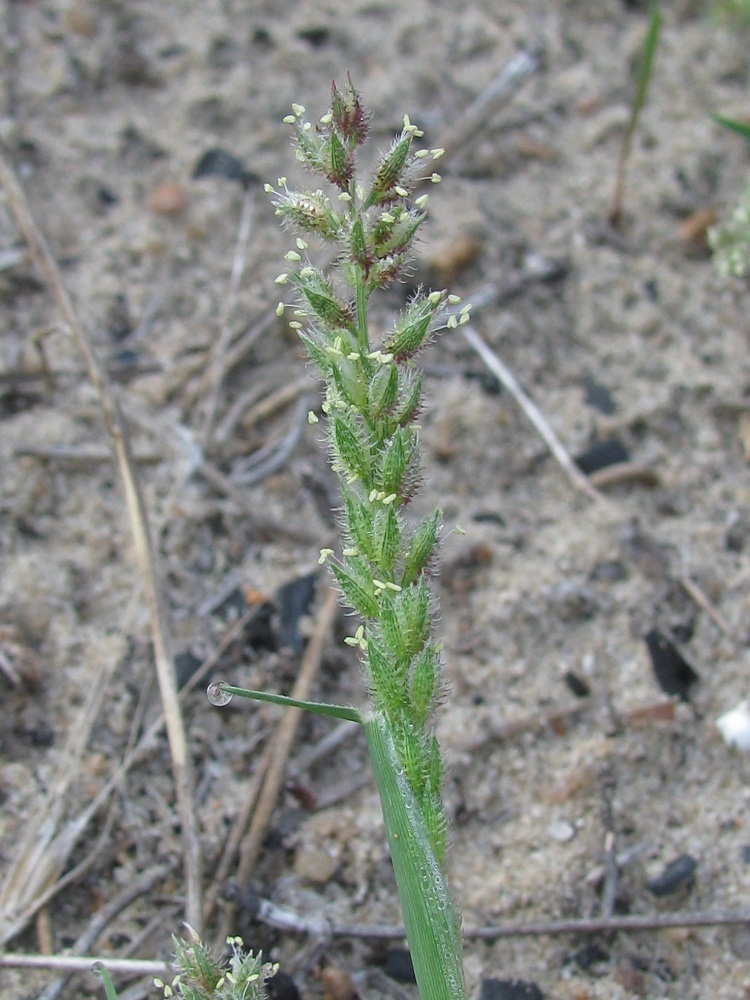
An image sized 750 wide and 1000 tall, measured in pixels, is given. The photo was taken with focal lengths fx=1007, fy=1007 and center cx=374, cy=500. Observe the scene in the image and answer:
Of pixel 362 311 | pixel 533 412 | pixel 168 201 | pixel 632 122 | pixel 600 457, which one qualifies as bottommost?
pixel 362 311

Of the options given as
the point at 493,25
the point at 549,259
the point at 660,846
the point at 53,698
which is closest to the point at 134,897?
the point at 53,698

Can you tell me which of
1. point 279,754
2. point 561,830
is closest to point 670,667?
point 561,830

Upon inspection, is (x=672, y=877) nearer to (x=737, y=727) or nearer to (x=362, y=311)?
(x=737, y=727)

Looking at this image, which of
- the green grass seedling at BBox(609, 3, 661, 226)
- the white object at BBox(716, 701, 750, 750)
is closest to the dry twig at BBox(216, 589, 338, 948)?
the white object at BBox(716, 701, 750, 750)

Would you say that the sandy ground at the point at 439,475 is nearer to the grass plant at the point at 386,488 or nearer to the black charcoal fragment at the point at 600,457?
the black charcoal fragment at the point at 600,457

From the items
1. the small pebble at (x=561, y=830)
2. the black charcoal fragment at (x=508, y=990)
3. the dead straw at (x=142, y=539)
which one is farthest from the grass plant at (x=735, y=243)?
the black charcoal fragment at (x=508, y=990)

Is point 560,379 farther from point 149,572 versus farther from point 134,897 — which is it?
point 134,897

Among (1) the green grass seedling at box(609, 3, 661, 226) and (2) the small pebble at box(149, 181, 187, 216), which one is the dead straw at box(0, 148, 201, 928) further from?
(1) the green grass seedling at box(609, 3, 661, 226)
